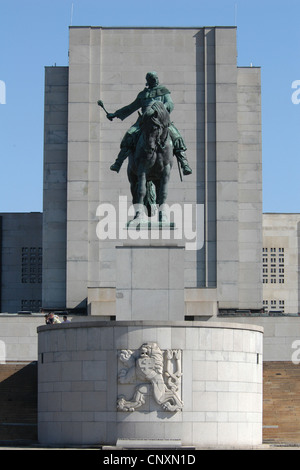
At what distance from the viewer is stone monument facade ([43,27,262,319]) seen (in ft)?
209

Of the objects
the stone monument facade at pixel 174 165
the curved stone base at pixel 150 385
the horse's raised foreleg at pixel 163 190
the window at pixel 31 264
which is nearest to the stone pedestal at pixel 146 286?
the horse's raised foreleg at pixel 163 190

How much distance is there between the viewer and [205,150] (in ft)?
212

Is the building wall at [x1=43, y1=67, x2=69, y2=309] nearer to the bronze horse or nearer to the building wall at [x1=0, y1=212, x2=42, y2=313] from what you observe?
the building wall at [x1=0, y1=212, x2=42, y2=313]

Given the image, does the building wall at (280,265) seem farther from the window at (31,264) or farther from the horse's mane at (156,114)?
the horse's mane at (156,114)

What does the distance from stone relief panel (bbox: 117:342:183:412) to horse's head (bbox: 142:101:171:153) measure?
23.0 feet

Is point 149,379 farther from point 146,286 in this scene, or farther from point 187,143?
point 187,143

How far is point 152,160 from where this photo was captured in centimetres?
4094

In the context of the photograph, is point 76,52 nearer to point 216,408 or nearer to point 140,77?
point 140,77

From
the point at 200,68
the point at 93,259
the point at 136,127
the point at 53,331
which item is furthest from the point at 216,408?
the point at 200,68

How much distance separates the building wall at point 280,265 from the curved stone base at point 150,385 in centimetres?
3066

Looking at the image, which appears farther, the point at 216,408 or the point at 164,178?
the point at 164,178

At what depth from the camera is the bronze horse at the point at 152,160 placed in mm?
40438

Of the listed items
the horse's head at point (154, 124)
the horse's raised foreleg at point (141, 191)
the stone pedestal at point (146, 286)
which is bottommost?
the stone pedestal at point (146, 286)
